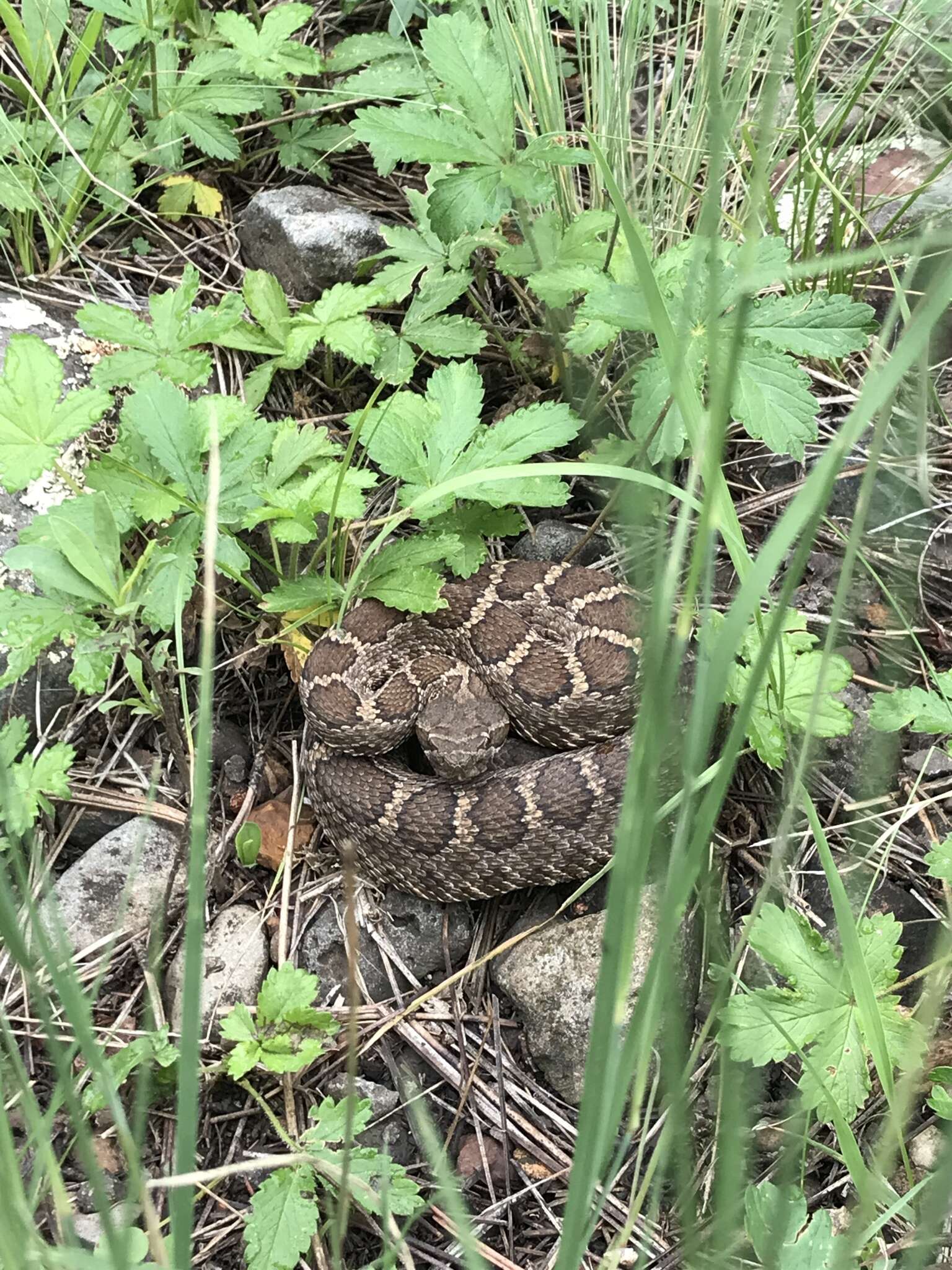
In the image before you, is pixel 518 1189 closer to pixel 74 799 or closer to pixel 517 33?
pixel 74 799

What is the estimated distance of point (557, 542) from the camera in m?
4.13

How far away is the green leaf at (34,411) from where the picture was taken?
125 inches

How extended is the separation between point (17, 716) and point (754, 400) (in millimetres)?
2358

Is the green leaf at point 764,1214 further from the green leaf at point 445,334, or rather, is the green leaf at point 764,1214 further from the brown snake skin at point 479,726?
the green leaf at point 445,334

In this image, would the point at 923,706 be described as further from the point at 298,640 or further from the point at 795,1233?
the point at 298,640

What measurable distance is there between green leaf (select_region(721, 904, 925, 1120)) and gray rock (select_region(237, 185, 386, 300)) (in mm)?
2918

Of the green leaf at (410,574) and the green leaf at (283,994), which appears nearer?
the green leaf at (283,994)

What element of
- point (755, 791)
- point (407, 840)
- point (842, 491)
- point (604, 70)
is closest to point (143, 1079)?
point (407, 840)

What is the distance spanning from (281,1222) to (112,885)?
1.17 metres

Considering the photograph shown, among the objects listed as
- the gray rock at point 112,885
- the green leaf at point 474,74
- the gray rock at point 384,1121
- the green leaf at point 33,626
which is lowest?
the gray rock at point 384,1121

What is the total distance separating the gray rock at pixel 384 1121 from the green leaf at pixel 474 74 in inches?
106

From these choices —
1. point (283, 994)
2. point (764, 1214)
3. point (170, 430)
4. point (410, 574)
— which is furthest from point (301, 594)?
point (764, 1214)

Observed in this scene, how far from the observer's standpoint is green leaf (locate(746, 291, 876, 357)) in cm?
300

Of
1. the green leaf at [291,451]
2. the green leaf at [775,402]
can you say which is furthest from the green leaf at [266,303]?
the green leaf at [775,402]
